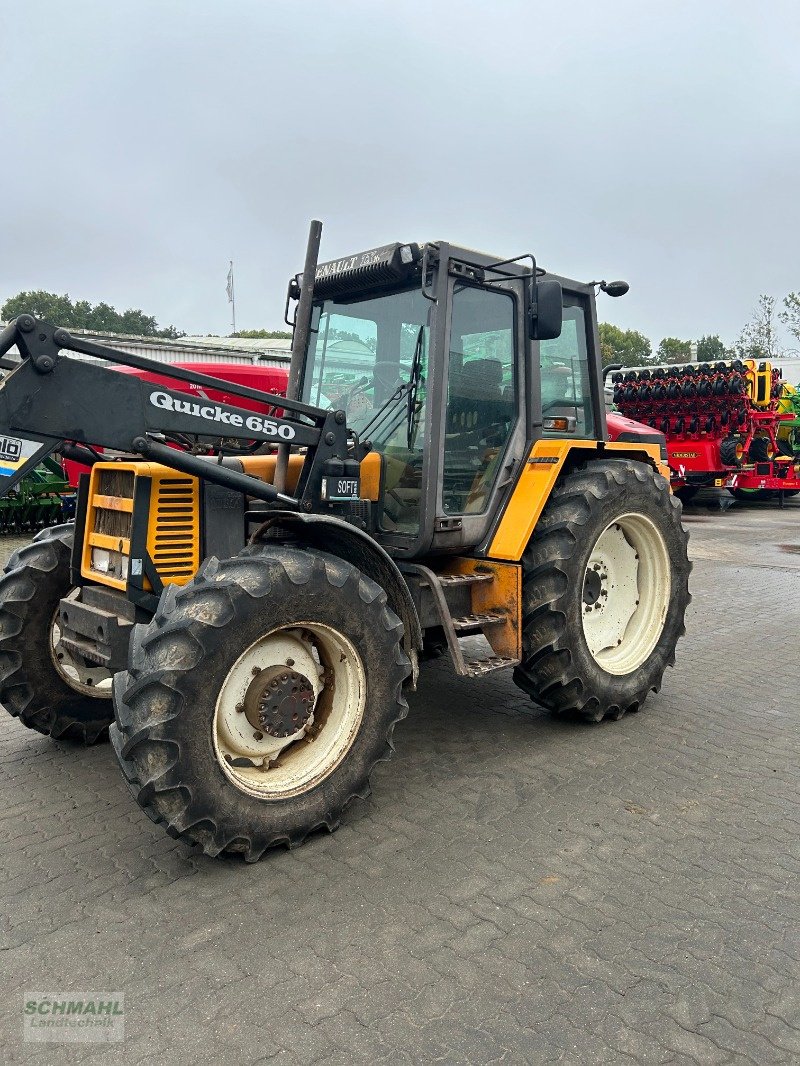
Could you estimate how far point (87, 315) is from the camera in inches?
2371

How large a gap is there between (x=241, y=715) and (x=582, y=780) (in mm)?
1737

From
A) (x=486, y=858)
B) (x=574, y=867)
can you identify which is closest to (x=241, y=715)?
(x=486, y=858)

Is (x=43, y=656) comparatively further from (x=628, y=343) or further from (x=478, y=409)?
(x=628, y=343)

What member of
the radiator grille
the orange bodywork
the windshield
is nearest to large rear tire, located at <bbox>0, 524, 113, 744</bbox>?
the radiator grille

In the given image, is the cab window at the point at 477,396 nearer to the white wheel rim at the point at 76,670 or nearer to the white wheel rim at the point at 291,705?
the white wheel rim at the point at 291,705

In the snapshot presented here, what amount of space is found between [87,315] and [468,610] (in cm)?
6248

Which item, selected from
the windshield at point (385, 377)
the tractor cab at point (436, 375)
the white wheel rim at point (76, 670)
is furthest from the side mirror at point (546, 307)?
the white wheel rim at point (76, 670)

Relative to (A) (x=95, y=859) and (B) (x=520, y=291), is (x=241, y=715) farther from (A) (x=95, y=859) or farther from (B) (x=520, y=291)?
(B) (x=520, y=291)

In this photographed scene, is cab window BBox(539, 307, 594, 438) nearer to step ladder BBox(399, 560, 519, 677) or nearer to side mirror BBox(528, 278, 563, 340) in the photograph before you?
side mirror BBox(528, 278, 563, 340)

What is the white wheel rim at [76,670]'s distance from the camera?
13.9 ft

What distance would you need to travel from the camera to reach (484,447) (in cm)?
460

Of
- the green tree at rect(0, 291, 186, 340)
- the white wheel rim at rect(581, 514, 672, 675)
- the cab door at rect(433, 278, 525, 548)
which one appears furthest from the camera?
the green tree at rect(0, 291, 186, 340)

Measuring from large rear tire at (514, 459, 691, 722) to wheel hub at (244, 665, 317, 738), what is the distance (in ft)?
5.06

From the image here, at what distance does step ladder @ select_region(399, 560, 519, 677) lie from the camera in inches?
164
